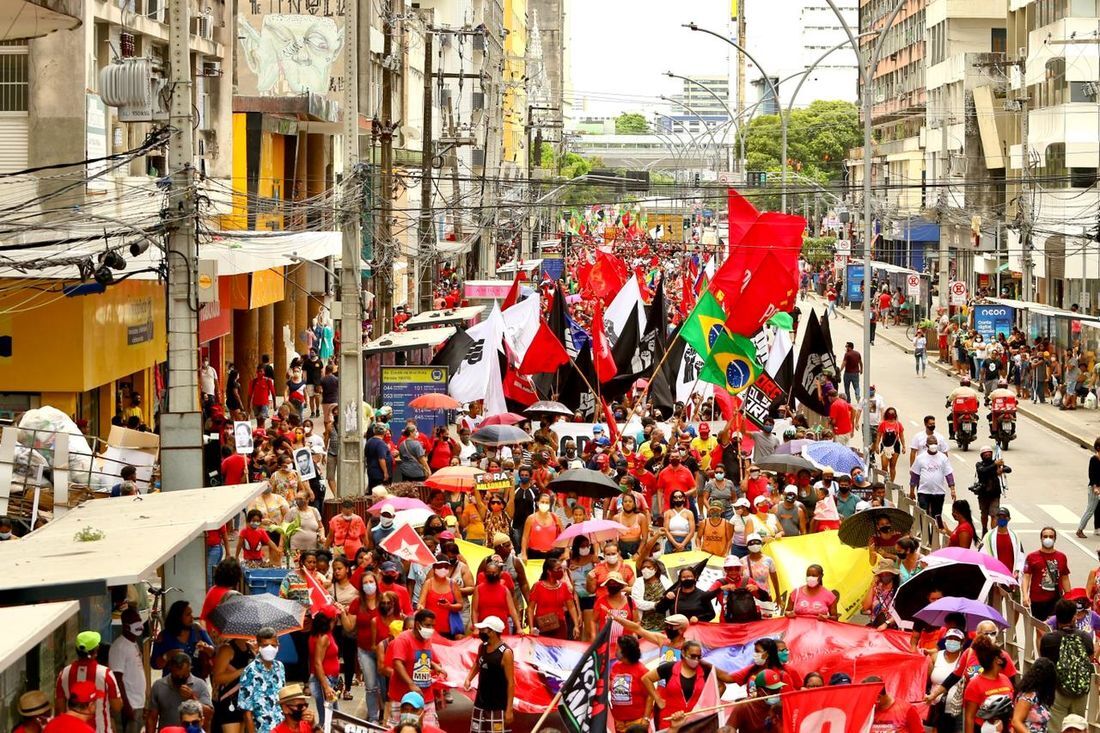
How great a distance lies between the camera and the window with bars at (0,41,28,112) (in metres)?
25.5

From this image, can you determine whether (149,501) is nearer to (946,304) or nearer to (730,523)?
(730,523)

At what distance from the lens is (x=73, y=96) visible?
2556 cm

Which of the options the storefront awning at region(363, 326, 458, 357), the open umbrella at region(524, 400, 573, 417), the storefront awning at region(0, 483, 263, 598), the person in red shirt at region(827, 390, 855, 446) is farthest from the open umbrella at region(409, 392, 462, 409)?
the storefront awning at region(0, 483, 263, 598)

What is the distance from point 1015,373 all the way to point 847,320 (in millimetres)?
30605

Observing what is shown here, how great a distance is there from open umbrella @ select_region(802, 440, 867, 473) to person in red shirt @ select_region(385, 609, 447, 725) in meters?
8.91

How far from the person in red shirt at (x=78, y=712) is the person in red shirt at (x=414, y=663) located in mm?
2191

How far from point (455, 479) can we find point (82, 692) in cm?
903

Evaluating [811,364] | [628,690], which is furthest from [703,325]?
[628,690]

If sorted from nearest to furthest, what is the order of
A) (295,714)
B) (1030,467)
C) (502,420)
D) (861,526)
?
(295,714)
(861,526)
(502,420)
(1030,467)

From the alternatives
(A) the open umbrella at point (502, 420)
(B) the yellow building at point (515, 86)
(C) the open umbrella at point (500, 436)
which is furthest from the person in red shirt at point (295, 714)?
(B) the yellow building at point (515, 86)

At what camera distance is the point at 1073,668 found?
1329 cm

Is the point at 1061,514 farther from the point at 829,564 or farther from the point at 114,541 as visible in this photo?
the point at 114,541

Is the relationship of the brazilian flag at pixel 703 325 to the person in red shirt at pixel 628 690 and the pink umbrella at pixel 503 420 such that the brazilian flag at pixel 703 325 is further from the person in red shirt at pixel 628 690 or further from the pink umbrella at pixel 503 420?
the person in red shirt at pixel 628 690

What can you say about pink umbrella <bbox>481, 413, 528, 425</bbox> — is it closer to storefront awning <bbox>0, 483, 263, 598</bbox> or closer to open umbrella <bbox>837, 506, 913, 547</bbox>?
open umbrella <bbox>837, 506, 913, 547</bbox>
